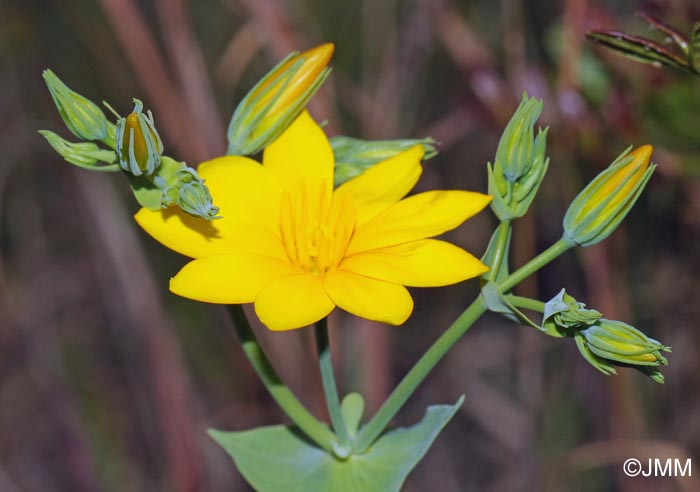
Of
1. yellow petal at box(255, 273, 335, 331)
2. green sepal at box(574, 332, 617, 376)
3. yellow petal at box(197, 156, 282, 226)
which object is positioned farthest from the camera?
yellow petal at box(197, 156, 282, 226)

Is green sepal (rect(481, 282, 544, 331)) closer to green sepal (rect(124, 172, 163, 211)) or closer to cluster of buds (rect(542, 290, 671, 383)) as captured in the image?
cluster of buds (rect(542, 290, 671, 383))

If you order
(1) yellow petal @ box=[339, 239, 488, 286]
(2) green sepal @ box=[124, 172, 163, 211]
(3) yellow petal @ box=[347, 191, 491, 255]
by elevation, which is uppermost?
(2) green sepal @ box=[124, 172, 163, 211]

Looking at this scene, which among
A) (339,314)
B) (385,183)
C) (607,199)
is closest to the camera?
(607,199)

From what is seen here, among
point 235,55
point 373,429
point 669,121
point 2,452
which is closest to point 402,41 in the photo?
point 235,55

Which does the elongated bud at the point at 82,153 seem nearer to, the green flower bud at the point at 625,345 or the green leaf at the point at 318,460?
the green leaf at the point at 318,460

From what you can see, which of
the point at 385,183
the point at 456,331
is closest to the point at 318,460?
the point at 456,331

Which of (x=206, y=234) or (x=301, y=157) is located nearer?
(x=206, y=234)

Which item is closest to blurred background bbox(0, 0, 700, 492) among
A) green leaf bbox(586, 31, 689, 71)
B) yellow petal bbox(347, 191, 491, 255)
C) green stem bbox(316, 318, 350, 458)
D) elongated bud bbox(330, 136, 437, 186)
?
green leaf bbox(586, 31, 689, 71)

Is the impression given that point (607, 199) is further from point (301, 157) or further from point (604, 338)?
point (301, 157)
